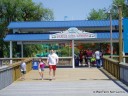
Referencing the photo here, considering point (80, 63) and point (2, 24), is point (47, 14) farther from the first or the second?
point (80, 63)

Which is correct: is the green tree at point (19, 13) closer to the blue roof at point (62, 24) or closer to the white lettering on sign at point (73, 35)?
the blue roof at point (62, 24)

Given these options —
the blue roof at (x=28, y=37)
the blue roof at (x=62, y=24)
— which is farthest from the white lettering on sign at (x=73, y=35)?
the blue roof at (x=62, y=24)

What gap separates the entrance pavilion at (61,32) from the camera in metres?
38.4

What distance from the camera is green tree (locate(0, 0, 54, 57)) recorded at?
59531 millimetres

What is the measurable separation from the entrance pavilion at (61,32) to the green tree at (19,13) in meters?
15.3

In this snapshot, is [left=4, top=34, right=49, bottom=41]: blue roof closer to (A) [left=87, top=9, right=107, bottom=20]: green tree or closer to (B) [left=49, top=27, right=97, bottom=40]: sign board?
(B) [left=49, top=27, right=97, bottom=40]: sign board

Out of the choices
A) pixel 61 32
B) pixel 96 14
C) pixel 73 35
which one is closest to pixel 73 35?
pixel 73 35

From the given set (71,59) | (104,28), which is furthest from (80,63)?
(104,28)

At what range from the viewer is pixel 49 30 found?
141 ft

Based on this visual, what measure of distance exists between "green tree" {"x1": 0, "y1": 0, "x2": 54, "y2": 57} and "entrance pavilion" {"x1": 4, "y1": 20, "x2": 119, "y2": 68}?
50.3ft

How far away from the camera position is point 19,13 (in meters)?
60.6

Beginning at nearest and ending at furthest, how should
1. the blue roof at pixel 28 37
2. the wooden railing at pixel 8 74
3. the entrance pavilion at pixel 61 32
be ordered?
the wooden railing at pixel 8 74 → the entrance pavilion at pixel 61 32 → the blue roof at pixel 28 37

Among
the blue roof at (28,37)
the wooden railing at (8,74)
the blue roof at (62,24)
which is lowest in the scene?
the wooden railing at (8,74)

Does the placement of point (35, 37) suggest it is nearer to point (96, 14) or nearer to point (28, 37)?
point (28, 37)
